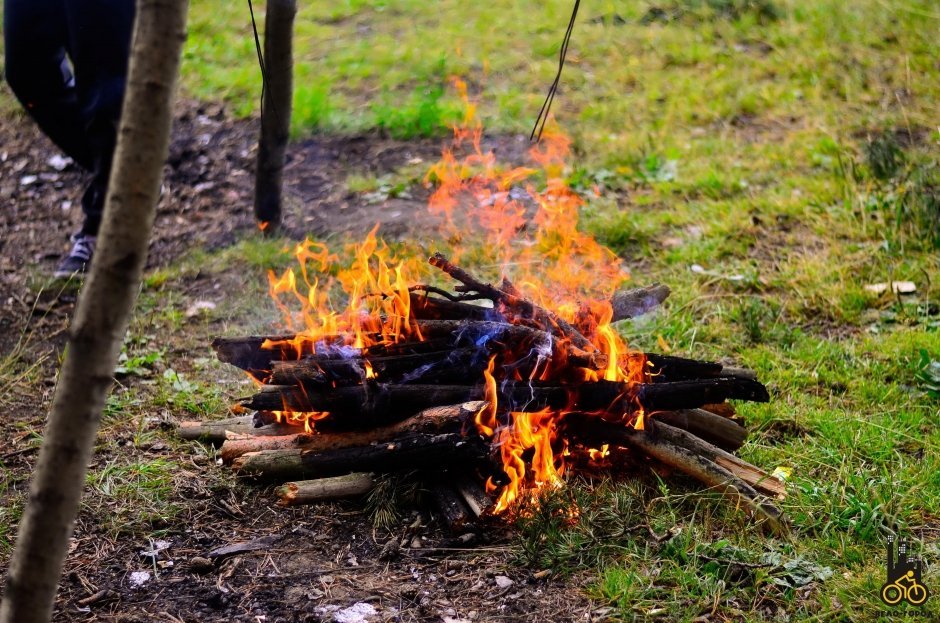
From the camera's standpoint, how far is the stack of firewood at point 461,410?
126 inches

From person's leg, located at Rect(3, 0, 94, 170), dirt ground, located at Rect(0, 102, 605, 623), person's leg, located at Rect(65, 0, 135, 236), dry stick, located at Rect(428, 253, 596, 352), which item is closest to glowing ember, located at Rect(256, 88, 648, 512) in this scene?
dry stick, located at Rect(428, 253, 596, 352)

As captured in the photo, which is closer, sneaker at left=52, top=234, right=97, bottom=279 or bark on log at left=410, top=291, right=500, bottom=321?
bark on log at left=410, top=291, right=500, bottom=321

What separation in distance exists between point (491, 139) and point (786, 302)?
3.06 metres

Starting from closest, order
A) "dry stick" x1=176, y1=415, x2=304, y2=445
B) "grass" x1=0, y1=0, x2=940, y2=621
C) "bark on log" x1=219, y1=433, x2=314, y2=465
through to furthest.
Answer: "grass" x1=0, y1=0, x2=940, y2=621
"bark on log" x1=219, y1=433, x2=314, y2=465
"dry stick" x1=176, y1=415, x2=304, y2=445

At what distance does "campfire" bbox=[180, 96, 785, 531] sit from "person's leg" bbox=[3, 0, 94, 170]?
2.65 meters

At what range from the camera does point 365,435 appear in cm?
336

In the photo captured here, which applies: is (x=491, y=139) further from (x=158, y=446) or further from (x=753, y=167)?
(x=158, y=446)

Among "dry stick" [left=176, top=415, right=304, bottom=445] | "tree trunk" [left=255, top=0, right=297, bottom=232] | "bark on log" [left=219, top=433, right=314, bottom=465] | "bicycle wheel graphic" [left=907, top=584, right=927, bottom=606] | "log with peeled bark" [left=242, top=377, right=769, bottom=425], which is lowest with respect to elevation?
"bicycle wheel graphic" [left=907, top=584, right=927, bottom=606]

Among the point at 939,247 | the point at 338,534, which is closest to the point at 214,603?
the point at 338,534

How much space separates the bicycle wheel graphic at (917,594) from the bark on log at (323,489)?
1912 mm

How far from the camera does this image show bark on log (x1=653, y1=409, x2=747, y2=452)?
350 centimetres

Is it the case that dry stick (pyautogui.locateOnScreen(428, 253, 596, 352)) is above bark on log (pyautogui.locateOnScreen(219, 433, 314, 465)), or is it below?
above

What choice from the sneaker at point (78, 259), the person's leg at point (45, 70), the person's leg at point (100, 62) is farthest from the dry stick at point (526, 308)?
the person's leg at point (45, 70)

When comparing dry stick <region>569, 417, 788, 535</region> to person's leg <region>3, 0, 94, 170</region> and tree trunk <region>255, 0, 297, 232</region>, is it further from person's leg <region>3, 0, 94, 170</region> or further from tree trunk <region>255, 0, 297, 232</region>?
person's leg <region>3, 0, 94, 170</region>
